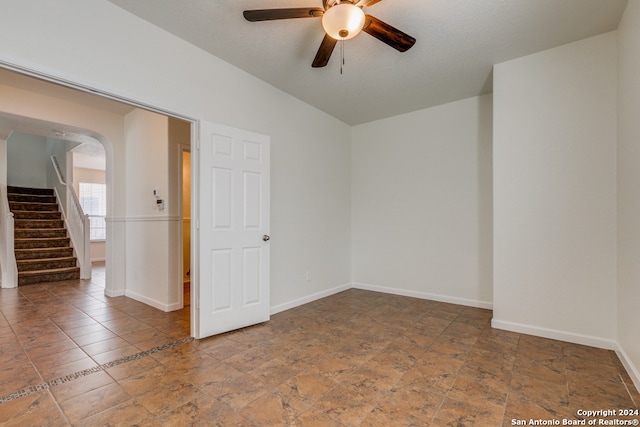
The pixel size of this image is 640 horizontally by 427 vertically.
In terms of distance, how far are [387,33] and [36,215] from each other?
841 centimetres

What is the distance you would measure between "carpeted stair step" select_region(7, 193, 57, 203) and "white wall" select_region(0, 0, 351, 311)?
4.66 meters

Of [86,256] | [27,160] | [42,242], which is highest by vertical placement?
[27,160]

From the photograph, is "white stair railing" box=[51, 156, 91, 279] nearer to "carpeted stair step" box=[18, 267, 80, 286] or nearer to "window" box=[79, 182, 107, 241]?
"carpeted stair step" box=[18, 267, 80, 286]

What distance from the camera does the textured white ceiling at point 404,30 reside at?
225 centimetres

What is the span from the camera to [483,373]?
219cm

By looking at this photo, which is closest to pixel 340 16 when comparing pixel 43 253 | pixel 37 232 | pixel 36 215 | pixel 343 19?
pixel 343 19

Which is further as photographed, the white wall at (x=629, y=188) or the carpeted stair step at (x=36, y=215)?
the carpeted stair step at (x=36, y=215)

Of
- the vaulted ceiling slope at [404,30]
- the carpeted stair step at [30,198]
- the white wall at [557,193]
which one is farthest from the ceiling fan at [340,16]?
the carpeted stair step at [30,198]

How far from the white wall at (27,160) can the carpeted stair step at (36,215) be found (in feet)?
6.62

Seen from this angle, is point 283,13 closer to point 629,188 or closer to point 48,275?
point 629,188

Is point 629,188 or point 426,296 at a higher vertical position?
point 629,188

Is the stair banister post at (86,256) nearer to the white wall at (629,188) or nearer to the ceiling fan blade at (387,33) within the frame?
the ceiling fan blade at (387,33)

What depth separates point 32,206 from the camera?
270 inches

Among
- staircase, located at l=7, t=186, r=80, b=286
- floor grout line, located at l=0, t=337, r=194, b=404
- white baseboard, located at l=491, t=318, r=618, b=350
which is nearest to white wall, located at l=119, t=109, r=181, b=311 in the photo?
floor grout line, located at l=0, t=337, r=194, b=404
